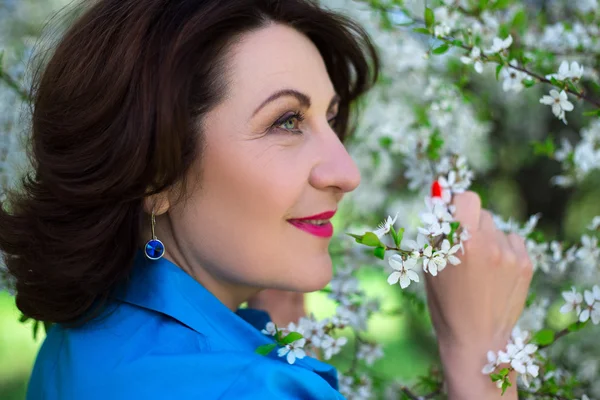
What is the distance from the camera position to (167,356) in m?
1.10

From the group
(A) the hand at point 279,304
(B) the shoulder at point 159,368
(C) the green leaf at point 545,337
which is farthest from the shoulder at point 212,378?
(A) the hand at point 279,304

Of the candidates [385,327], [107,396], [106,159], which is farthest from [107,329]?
[385,327]

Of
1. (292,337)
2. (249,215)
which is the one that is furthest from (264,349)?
(249,215)

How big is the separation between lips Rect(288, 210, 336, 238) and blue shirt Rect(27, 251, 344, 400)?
0.79ft

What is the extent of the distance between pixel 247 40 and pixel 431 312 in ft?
2.49

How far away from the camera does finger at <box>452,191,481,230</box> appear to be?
55.7 inches

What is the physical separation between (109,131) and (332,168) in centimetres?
47

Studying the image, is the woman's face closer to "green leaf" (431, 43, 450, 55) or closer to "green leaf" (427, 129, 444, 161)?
"green leaf" (431, 43, 450, 55)

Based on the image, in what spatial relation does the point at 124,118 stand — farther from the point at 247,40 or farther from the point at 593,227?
the point at 593,227

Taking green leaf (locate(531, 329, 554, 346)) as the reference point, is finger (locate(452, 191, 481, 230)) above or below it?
above

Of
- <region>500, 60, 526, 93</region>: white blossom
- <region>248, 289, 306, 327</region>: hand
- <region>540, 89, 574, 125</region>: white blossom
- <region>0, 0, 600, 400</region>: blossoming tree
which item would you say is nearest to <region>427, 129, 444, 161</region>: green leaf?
<region>0, 0, 600, 400</region>: blossoming tree

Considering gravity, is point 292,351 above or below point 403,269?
below

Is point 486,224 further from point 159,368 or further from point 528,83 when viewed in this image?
point 159,368

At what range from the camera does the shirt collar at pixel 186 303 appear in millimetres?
1231
